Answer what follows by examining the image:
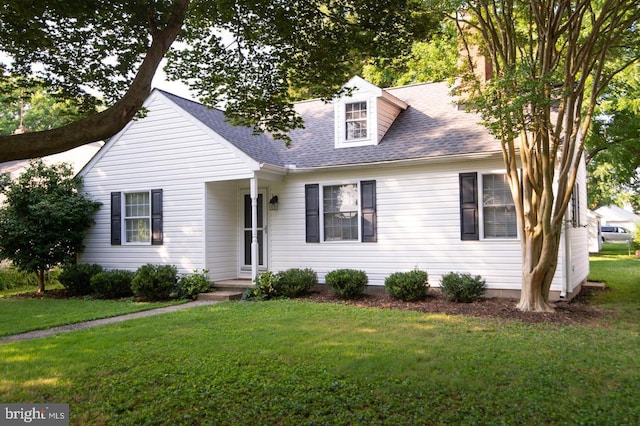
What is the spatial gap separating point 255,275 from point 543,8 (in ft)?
26.0

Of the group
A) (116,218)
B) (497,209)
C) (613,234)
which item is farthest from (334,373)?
(613,234)

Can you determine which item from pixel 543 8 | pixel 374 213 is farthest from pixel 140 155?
pixel 543 8

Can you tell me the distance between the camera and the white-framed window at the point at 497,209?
9.78 m

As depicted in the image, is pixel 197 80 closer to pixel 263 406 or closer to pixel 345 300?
pixel 263 406

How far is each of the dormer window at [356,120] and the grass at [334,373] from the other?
582cm

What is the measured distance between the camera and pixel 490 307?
888 cm

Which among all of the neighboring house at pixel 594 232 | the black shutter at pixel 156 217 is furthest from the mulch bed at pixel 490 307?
the neighboring house at pixel 594 232

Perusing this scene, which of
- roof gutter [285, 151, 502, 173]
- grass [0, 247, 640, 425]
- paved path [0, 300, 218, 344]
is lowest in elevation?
paved path [0, 300, 218, 344]

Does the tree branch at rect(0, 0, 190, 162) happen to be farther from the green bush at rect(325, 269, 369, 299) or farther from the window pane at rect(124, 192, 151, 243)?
the window pane at rect(124, 192, 151, 243)

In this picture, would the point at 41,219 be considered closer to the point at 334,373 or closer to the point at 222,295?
the point at 222,295

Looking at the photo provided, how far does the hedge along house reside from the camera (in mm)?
10047

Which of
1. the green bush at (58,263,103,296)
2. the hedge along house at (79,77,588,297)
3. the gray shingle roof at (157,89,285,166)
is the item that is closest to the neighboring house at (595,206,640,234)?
the hedge along house at (79,77,588,297)

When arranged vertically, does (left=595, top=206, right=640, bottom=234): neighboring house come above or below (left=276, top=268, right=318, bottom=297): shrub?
above

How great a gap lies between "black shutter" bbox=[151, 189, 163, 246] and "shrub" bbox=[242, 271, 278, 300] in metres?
3.49
